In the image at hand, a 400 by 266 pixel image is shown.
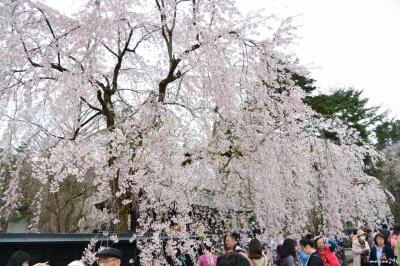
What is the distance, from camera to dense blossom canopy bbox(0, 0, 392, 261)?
570 cm

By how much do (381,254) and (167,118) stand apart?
413cm

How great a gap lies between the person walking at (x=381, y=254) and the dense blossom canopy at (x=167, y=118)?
1.47 m

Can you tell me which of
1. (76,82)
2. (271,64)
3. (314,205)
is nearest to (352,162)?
(314,205)

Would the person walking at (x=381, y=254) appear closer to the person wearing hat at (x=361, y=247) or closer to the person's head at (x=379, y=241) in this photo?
the person's head at (x=379, y=241)

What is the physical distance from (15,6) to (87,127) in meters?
3.09

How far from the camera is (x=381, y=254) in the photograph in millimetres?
6293

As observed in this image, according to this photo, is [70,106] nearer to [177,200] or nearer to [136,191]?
[136,191]

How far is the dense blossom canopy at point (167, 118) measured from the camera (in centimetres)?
570

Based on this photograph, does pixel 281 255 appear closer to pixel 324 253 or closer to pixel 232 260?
pixel 324 253

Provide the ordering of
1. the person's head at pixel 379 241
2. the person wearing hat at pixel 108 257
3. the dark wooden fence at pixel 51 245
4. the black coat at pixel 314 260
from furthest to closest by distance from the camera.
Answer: the person's head at pixel 379 241 < the black coat at pixel 314 260 < the dark wooden fence at pixel 51 245 < the person wearing hat at pixel 108 257

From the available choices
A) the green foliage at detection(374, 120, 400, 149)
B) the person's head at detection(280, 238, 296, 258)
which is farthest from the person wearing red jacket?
the green foliage at detection(374, 120, 400, 149)

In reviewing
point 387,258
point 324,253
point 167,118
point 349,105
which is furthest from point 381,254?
point 349,105

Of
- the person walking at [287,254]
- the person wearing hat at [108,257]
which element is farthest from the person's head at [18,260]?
the person walking at [287,254]

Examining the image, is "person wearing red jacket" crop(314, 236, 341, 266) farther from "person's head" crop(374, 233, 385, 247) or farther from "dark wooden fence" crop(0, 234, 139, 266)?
"dark wooden fence" crop(0, 234, 139, 266)
